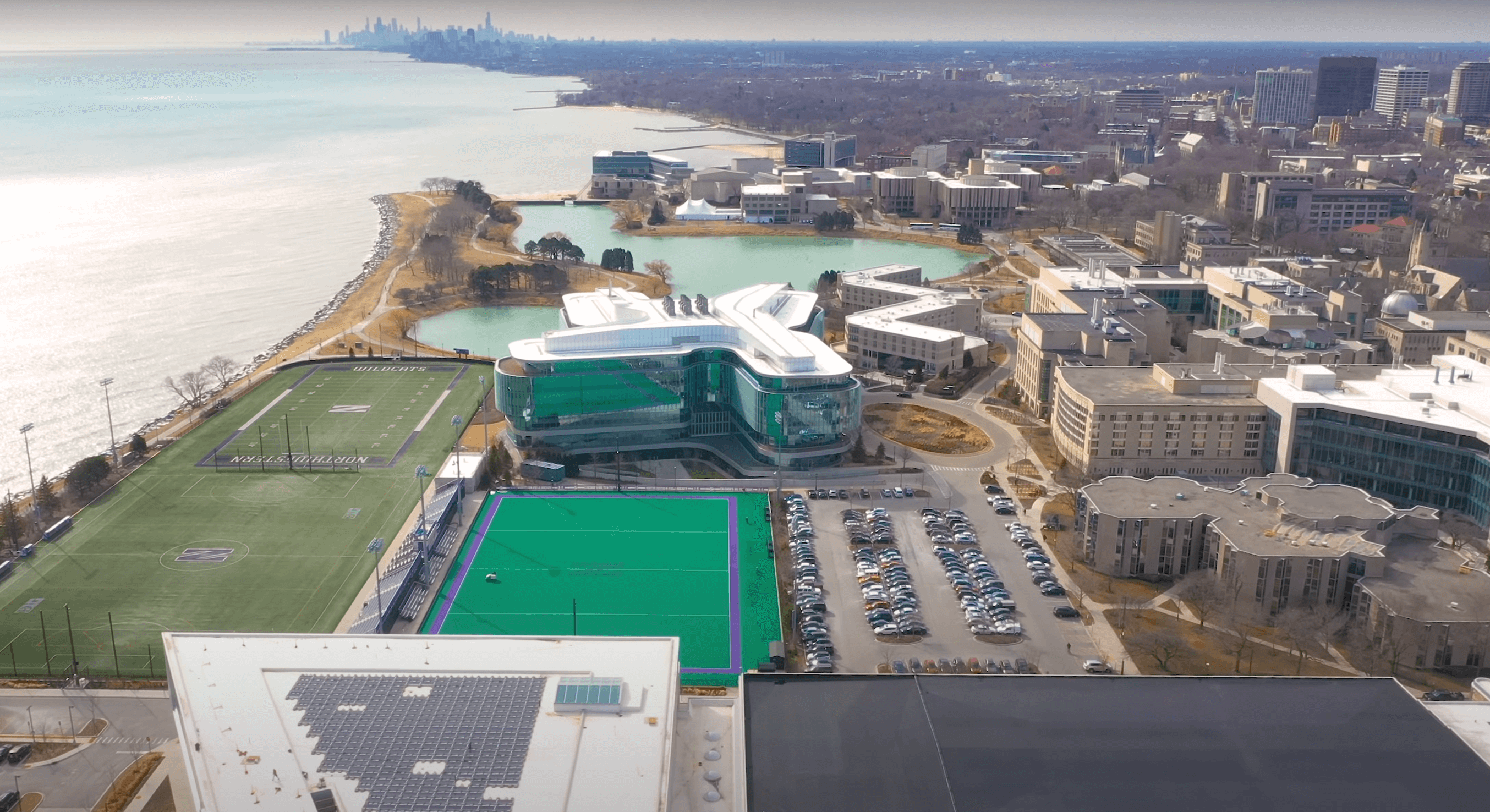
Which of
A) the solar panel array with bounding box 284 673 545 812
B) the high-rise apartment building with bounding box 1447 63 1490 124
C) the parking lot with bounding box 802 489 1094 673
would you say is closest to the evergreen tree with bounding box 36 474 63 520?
the solar panel array with bounding box 284 673 545 812

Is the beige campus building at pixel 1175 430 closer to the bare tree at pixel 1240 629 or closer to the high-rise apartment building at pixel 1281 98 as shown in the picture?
the bare tree at pixel 1240 629

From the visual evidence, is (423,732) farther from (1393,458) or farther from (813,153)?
(813,153)

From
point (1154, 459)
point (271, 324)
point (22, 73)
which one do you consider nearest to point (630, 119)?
point (271, 324)

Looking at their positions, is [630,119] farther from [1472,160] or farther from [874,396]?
[874,396]

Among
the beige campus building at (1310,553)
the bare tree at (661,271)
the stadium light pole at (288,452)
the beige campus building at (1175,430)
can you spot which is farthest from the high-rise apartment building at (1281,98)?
the stadium light pole at (288,452)

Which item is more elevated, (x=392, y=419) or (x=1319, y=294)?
(x=1319, y=294)

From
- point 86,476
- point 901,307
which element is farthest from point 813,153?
point 86,476

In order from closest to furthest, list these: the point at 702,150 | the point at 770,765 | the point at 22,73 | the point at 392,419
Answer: the point at 770,765 < the point at 392,419 < the point at 702,150 < the point at 22,73
